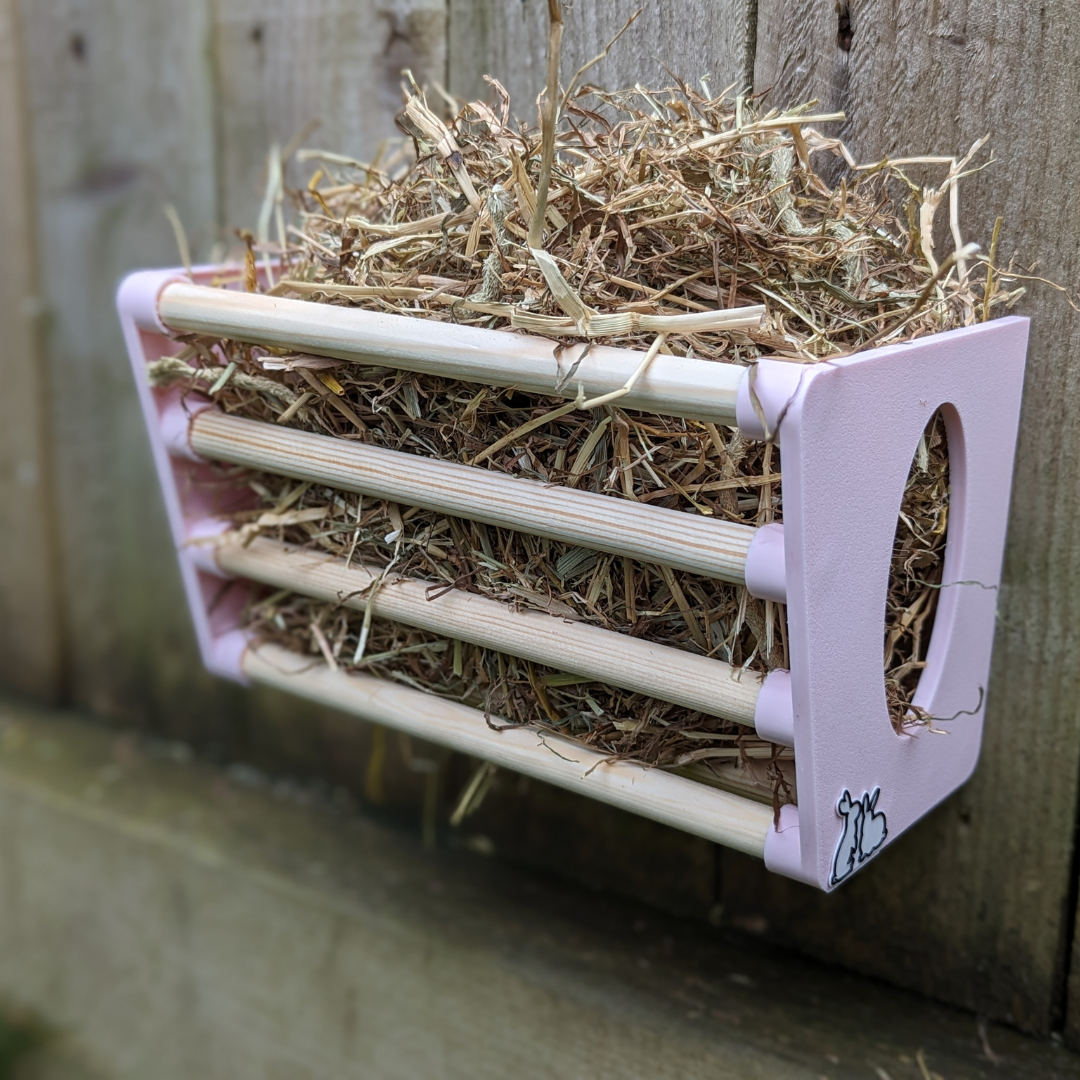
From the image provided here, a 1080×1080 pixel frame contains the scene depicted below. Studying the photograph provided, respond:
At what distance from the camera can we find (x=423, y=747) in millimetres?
1164

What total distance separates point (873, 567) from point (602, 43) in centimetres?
50

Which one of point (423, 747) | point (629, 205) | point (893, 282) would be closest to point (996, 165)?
point (893, 282)

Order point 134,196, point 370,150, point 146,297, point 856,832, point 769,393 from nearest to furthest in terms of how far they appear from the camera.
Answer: point 769,393 < point 856,832 < point 146,297 < point 370,150 < point 134,196

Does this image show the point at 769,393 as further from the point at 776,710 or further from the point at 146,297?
the point at 146,297

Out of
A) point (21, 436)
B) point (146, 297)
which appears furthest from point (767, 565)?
point (21, 436)

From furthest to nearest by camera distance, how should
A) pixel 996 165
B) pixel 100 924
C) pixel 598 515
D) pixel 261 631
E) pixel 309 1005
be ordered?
pixel 100 924
pixel 309 1005
pixel 261 631
pixel 996 165
pixel 598 515

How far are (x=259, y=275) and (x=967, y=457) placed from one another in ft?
1.76

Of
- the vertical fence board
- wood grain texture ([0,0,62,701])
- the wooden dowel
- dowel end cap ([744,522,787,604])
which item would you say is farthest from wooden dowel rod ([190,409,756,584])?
wood grain texture ([0,0,62,701])

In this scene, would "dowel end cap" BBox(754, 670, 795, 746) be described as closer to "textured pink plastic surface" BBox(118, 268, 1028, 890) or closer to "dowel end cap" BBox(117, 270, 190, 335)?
"textured pink plastic surface" BBox(118, 268, 1028, 890)

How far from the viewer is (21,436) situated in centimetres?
145

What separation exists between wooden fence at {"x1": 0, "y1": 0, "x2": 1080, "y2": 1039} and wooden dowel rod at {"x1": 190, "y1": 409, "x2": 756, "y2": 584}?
1.10ft

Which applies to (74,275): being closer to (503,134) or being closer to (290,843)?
(290,843)

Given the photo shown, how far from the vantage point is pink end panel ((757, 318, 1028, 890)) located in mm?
546

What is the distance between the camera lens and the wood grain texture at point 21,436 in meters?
1.35
